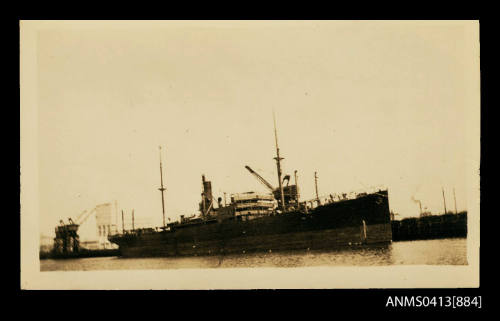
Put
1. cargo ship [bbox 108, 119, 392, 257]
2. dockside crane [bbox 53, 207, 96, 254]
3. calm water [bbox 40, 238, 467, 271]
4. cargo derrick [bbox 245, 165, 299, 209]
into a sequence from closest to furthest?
calm water [bbox 40, 238, 467, 271] → dockside crane [bbox 53, 207, 96, 254] → cargo derrick [bbox 245, 165, 299, 209] → cargo ship [bbox 108, 119, 392, 257]

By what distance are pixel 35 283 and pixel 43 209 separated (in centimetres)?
169

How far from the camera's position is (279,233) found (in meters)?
14.5

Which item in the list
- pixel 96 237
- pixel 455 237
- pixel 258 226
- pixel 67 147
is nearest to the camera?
pixel 455 237

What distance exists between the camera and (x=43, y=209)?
10992mm

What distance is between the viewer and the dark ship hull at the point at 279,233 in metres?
13.3

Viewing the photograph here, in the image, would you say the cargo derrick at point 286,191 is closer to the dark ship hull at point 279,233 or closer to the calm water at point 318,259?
the dark ship hull at point 279,233

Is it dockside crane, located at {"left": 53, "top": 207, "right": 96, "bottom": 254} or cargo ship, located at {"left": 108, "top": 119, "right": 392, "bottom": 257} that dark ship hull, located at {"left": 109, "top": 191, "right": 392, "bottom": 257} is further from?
dockside crane, located at {"left": 53, "top": 207, "right": 96, "bottom": 254}

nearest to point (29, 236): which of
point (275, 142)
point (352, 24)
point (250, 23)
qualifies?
point (275, 142)

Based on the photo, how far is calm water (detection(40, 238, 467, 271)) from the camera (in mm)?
10375

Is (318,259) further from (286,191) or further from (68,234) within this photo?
(68,234)

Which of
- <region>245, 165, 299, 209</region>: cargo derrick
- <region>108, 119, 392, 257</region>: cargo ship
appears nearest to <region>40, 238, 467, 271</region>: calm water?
<region>108, 119, 392, 257</region>: cargo ship

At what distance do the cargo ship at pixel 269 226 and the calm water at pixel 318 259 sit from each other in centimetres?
59

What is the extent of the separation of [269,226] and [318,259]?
14.7 ft

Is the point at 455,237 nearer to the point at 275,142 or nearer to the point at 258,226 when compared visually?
the point at 275,142
